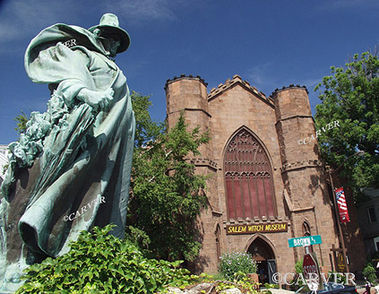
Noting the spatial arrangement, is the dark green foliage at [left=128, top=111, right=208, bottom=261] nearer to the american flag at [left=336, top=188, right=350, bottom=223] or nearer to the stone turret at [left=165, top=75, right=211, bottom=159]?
the stone turret at [left=165, top=75, right=211, bottom=159]

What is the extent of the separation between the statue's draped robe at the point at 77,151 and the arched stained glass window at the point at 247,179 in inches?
796

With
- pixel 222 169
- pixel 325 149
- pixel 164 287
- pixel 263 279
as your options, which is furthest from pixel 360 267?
pixel 164 287

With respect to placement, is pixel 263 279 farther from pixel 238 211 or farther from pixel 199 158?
pixel 199 158

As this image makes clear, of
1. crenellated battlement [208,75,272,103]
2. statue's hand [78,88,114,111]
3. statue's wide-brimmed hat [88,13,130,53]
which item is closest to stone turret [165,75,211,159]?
crenellated battlement [208,75,272,103]

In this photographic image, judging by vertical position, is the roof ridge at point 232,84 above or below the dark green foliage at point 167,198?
above

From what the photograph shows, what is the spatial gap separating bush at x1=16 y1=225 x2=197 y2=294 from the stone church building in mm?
18191

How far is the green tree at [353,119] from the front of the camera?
2195cm

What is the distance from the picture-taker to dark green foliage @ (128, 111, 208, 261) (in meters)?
17.8

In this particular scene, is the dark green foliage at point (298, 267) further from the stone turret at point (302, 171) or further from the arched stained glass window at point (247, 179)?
the arched stained glass window at point (247, 179)

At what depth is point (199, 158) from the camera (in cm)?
2317

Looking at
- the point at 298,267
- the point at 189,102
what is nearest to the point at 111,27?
the point at 189,102

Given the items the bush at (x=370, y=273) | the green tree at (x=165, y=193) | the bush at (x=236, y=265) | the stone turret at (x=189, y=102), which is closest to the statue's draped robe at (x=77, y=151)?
the green tree at (x=165, y=193)

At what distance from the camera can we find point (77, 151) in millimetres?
4340

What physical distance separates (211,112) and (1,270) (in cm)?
2310
